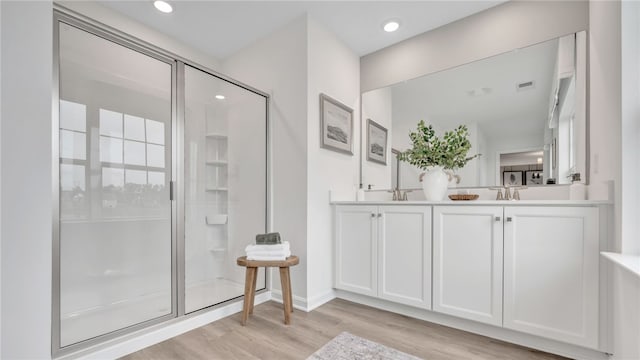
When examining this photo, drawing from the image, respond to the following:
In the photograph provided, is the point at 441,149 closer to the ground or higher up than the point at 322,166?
higher up

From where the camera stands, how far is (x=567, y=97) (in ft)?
6.65

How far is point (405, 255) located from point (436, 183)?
632mm

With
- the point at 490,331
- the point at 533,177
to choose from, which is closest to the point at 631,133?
the point at 533,177

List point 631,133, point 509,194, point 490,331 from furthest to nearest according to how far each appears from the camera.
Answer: point 509,194 < point 490,331 < point 631,133

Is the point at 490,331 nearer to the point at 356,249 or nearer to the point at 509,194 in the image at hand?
the point at 509,194

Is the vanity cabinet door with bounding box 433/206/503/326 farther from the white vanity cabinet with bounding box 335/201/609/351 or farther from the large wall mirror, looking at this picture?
the large wall mirror

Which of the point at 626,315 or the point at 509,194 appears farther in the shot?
the point at 509,194

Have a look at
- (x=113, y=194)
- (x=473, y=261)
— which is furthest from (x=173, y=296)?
(x=473, y=261)

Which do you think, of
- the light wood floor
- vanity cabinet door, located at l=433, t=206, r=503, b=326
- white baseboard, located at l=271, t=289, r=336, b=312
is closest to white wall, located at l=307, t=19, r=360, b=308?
white baseboard, located at l=271, t=289, r=336, b=312

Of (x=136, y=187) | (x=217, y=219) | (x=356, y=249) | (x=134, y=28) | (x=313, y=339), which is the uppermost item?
(x=134, y=28)

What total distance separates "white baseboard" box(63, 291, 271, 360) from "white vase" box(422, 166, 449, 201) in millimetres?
1843

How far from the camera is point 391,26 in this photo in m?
2.56

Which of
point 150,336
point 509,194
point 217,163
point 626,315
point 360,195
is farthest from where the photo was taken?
point 360,195

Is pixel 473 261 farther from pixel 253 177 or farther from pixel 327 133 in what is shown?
pixel 253 177
